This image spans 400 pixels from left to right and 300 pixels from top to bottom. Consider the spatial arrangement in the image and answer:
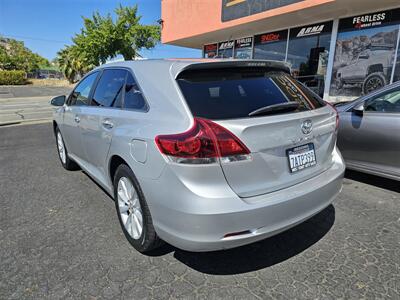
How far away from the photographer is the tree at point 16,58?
211 feet

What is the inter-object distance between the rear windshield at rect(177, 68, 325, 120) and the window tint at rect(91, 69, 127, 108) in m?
0.94

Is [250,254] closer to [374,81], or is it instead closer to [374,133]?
[374,133]

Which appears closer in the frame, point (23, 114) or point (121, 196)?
point (121, 196)

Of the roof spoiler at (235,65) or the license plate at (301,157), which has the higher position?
the roof spoiler at (235,65)

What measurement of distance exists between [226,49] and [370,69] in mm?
6852

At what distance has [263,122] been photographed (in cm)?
212

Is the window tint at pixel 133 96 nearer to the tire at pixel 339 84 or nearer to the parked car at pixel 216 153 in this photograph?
the parked car at pixel 216 153

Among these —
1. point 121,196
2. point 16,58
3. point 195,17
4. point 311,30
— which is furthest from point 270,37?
point 16,58

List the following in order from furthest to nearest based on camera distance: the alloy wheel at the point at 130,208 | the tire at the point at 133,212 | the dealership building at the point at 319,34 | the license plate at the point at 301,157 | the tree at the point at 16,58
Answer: the tree at the point at 16,58 → the dealership building at the point at 319,34 → the alloy wheel at the point at 130,208 → the tire at the point at 133,212 → the license plate at the point at 301,157

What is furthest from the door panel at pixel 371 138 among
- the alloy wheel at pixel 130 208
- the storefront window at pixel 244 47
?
the storefront window at pixel 244 47

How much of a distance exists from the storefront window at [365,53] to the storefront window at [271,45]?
224 centimetres

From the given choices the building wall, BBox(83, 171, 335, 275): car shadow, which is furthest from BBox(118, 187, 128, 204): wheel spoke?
the building wall

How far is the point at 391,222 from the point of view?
3189 mm

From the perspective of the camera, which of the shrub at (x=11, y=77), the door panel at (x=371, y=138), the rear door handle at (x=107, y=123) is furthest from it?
the shrub at (x=11, y=77)
